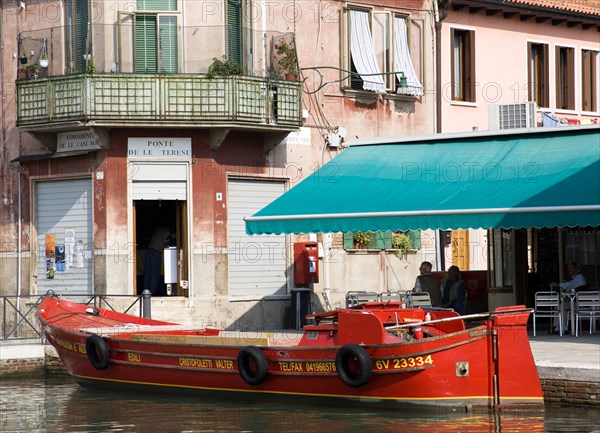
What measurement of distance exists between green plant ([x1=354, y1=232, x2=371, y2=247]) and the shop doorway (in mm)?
4330

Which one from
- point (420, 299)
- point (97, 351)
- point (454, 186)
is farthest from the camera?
point (420, 299)

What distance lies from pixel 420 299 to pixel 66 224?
25.8 feet

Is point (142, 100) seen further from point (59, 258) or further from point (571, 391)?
point (571, 391)

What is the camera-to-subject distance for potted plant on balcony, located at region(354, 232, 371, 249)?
30.6m

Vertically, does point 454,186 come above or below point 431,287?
above

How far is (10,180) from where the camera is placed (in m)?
29.1

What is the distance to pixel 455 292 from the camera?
26734 millimetres

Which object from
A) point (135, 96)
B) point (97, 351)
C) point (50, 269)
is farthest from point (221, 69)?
point (97, 351)

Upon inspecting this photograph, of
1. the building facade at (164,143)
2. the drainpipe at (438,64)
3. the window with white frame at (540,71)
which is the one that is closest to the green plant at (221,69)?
the building facade at (164,143)

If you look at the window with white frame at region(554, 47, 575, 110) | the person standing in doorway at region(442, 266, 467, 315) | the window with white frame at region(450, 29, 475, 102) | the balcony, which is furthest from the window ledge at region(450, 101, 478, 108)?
the person standing in doorway at region(442, 266, 467, 315)

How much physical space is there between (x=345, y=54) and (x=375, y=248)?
4.54 metres

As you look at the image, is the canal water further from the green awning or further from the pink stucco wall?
the pink stucco wall

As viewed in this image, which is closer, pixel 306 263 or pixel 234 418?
pixel 234 418

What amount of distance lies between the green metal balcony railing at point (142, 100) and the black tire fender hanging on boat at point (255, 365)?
Answer: 7.81 meters
